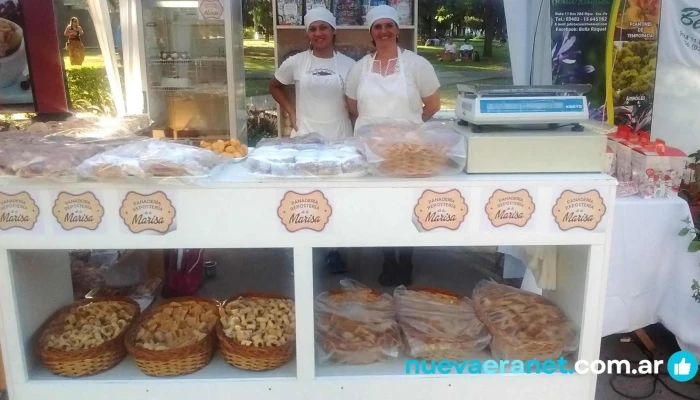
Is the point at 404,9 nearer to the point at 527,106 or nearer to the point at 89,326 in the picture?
the point at 527,106

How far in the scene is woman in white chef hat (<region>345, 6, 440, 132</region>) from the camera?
2755mm

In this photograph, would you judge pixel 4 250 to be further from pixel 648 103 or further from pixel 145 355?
pixel 648 103

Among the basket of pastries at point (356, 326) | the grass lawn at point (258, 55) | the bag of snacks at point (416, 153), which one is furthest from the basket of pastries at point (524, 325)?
the grass lawn at point (258, 55)

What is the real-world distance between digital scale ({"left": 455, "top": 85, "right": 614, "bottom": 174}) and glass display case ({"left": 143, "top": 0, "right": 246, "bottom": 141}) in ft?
9.60

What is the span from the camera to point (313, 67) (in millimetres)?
3010

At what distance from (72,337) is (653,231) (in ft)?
7.33

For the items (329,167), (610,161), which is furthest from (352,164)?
(610,161)

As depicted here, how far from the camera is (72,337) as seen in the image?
68.3 inches

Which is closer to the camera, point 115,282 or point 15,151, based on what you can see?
point 15,151

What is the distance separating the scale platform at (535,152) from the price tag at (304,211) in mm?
424

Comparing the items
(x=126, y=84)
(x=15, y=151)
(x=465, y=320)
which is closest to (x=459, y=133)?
A: (x=465, y=320)

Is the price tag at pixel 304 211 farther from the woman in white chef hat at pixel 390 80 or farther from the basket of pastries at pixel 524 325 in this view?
the woman in white chef hat at pixel 390 80

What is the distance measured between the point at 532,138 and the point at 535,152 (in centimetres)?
4

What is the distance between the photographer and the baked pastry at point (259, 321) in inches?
68.1
